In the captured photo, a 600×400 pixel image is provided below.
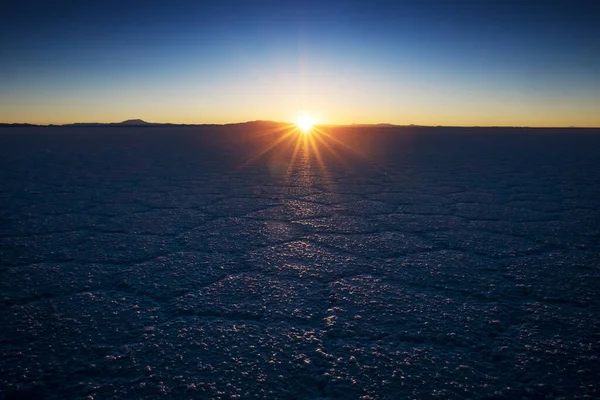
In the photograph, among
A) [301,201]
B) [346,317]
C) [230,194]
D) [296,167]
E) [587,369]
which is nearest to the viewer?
[587,369]

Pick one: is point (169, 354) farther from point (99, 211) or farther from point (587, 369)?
point (99, 211)

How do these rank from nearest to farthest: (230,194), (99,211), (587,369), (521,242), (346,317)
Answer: (587,369) < (346,317) < (521,242) < (99,211) < (230,194)

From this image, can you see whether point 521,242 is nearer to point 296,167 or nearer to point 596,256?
point 596,256

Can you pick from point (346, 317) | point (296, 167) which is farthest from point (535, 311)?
point (296, 167)

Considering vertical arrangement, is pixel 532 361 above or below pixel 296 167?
below

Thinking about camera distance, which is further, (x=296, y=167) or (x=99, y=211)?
(x=296, y=167)

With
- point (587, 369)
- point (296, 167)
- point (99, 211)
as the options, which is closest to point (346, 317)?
point (587, 369)
